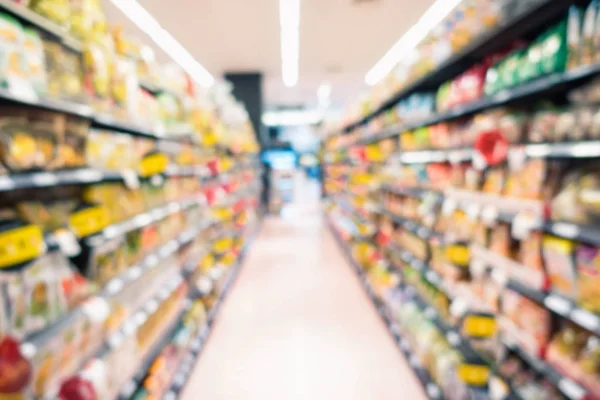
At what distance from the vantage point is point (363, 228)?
→ 5160 mm

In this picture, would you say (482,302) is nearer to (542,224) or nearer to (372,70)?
(542,224)

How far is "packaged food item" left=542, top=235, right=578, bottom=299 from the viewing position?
1475mm

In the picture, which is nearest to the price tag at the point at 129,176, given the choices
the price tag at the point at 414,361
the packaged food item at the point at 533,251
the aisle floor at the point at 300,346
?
the aisle floor at the point at 300,346

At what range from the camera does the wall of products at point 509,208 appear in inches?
56.2

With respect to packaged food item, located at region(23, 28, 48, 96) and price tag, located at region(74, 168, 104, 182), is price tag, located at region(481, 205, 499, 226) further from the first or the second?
packaged food item, located at region(23, 28, 48, 96)

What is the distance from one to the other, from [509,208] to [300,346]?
7.17ft

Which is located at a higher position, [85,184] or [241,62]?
[241,62]

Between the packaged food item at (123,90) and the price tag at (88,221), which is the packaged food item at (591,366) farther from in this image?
the packaged food item at (123,90)

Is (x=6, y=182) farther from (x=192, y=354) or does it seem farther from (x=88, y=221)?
(x=192, y=354)

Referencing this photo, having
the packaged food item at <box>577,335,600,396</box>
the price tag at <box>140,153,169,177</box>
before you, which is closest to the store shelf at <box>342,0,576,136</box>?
the packaged food item at <box>577,335,600,396</box>

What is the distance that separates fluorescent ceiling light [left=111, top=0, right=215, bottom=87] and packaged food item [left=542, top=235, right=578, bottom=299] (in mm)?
4999

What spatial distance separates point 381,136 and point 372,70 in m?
4.88

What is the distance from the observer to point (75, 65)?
1743 millimetres

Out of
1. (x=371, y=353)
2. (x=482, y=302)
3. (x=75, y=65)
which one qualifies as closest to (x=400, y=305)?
(x=371, y=353)
